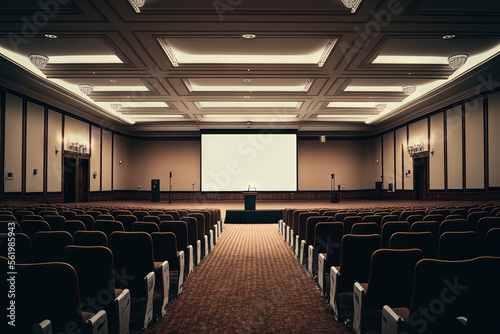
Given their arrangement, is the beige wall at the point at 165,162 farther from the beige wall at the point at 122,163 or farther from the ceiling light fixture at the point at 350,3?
the ceiling light fixture at the point at 350,3

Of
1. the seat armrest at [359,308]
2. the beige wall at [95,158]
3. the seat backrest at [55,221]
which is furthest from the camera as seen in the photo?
the beige wall at [95,158]

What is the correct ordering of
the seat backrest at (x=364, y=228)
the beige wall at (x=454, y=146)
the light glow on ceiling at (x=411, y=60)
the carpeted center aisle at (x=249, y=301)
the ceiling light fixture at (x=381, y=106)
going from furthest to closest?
the ceiling light fixture at (x=381, y=106)
the beige wall at (x=454, y=146)
the light glow on ceiling at (x=411, y=60)
the seat backrest at (x=364, y=228)
the carpeted center aisle at (x=249, y=301)

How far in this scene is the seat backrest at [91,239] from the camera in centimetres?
254

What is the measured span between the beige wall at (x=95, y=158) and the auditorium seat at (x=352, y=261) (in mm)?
13147

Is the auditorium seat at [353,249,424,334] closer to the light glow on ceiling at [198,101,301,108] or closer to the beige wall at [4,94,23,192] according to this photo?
the beige wall at [4,94,23,192]

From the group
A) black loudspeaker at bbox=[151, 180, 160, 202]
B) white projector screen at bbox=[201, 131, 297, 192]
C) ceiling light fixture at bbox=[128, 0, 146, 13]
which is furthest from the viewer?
white projector screen at bbox=[201, 131, 297, 192]

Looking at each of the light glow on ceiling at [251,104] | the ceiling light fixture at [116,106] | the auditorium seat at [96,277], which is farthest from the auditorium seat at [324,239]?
the ceiling light fixture at [116,106]

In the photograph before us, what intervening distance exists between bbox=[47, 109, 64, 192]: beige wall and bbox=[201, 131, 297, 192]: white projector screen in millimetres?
6525

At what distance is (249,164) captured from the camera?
51.4 ft

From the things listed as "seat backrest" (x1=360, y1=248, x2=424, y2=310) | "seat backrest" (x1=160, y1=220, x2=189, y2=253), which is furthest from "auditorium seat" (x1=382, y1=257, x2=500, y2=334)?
"seat backrest" (x1=160, y1=220, x2=189, y2=253)

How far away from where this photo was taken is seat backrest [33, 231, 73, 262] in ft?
8.32

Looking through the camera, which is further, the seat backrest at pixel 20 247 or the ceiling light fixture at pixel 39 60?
the ceiling light fixture at pixel 39 60

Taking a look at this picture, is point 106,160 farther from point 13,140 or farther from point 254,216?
point 254,216

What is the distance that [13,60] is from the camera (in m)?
7.57
